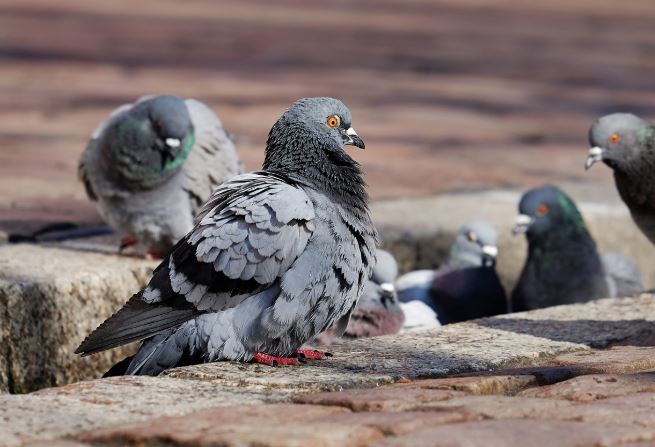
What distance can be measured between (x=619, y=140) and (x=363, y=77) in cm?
711

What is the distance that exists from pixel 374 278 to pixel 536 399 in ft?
7.53

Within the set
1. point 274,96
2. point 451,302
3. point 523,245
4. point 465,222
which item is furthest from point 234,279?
point 274,96

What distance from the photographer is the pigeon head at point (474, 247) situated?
21.2 feet

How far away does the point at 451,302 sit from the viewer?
252 inches

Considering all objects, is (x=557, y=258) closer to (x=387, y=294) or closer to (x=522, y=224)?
(x=522, y=224)

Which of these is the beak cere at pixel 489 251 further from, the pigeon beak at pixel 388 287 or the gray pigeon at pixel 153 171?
the gray pigeon at pixel 153 171

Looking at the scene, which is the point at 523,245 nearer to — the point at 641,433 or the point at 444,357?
the point at 444,357

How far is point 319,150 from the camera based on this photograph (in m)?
4.43

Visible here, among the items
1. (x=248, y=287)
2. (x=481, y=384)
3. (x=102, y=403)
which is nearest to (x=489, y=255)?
(x=248, y=287)

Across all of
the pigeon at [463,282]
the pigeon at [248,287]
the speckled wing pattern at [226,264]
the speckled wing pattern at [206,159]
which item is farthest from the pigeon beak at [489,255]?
the speckled wing pattern at [226,264]

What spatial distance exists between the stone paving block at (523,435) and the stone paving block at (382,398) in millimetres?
252

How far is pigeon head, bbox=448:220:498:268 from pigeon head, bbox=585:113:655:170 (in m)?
0.66

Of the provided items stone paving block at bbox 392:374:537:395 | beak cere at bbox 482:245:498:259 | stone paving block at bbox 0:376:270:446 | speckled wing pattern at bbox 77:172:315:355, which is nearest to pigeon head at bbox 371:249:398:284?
beak cere at bbox 482:245:498:259

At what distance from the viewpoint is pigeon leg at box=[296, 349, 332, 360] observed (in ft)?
13.7
